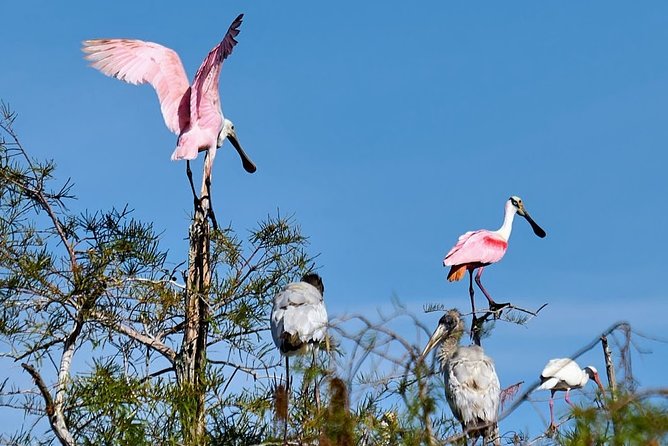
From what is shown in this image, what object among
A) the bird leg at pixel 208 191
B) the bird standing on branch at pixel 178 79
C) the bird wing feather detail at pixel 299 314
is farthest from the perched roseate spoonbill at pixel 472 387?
the bird standing on branch at pixel 178 79

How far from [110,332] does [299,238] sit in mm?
1313

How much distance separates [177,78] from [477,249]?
266 centimetres

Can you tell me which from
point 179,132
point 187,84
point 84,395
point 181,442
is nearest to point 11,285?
point 84,395

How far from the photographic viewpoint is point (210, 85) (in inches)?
320

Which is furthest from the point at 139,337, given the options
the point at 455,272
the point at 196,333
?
the point at 455,272

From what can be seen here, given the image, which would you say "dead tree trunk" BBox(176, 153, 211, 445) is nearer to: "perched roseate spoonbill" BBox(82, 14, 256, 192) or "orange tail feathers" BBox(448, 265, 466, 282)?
"perched roseate spoonbill" BBox(82, 14, 256, 192)

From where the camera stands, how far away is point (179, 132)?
800 centimetres

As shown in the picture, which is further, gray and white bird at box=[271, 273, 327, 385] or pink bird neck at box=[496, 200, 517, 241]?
pink bird neck at box=[496, 200, 517, 241]

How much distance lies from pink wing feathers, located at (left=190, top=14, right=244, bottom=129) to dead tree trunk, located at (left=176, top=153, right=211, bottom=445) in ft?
3.52

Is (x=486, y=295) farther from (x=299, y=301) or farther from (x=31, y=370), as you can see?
(x=31, y=370)

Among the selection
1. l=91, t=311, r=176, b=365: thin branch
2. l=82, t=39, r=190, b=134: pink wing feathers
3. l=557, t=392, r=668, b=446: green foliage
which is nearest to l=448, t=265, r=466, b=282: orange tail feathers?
l=82, t=39, r=190, b=134: pink wing feathers

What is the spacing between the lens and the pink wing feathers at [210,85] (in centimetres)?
784

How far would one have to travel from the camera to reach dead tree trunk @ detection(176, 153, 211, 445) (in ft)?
19.3

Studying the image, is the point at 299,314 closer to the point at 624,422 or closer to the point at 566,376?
the point at 624,422
